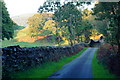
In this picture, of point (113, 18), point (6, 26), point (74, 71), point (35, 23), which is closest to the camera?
point (74, 71)

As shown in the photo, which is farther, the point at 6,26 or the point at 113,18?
the point at 6,26

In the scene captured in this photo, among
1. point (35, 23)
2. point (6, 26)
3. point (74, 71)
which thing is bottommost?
point (74, 71)

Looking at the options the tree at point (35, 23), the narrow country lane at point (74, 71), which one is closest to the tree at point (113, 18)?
the narrow country lane at point (74, 71)

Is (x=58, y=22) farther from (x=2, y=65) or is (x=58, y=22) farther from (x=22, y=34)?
(x=22, y=34)

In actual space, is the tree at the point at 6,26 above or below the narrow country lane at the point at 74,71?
above

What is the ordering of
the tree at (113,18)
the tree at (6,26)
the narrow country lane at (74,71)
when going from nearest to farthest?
the narrow country lane at (74,71)
the tree at (113,18)
the tree at (6,26)

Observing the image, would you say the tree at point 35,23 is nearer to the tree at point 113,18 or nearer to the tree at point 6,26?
the tree at point 6,26

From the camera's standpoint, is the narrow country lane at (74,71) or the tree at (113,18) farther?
the tree at (113,18)

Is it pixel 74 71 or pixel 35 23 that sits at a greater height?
pixel 35 23

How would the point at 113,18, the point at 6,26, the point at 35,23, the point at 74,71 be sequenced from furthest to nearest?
1. the point at 35,23
2. the point at 6,26
3. the point at 113,18
4. the point at 74,71

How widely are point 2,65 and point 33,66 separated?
4.66 metres

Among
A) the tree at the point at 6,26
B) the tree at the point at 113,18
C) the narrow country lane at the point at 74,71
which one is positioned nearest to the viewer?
the narrow country lane at the point at 74,71

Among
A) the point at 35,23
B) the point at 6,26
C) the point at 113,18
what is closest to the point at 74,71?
the point at 113,18

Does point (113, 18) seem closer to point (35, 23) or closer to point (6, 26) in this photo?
point (6, 26)
